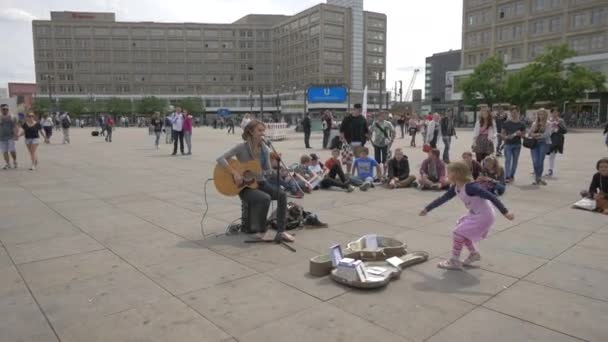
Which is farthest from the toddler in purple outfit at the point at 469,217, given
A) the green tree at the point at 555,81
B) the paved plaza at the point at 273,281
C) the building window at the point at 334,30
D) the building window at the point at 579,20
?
the building window at the point at 334,30

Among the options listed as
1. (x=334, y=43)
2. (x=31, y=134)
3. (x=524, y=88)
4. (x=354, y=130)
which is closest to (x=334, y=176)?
(x=354, y=130)

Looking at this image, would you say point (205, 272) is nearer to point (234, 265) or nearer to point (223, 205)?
point (234, 265)

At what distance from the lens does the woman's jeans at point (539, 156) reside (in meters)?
10.1

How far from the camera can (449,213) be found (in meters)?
7.14

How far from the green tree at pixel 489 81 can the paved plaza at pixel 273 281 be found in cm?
5291

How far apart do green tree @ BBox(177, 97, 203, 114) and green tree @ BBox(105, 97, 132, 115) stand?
11.6m

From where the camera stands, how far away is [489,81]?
5625 centimetres

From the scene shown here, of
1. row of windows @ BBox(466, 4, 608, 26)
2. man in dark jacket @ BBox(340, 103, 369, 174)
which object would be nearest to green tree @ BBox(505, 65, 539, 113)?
row of windows @ BBox(466, 4, 608, 26)

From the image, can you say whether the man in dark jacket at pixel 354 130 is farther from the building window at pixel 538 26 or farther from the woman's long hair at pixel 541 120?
the building window at pixel 538 26

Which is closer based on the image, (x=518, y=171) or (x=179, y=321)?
(x=179, y=321)

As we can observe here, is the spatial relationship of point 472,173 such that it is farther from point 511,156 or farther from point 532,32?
point 532,32

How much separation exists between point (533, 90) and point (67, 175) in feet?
153

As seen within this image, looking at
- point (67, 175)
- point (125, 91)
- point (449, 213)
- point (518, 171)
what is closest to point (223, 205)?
point (449, 213)

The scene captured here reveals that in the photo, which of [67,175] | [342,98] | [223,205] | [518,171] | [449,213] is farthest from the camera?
[342,98]
